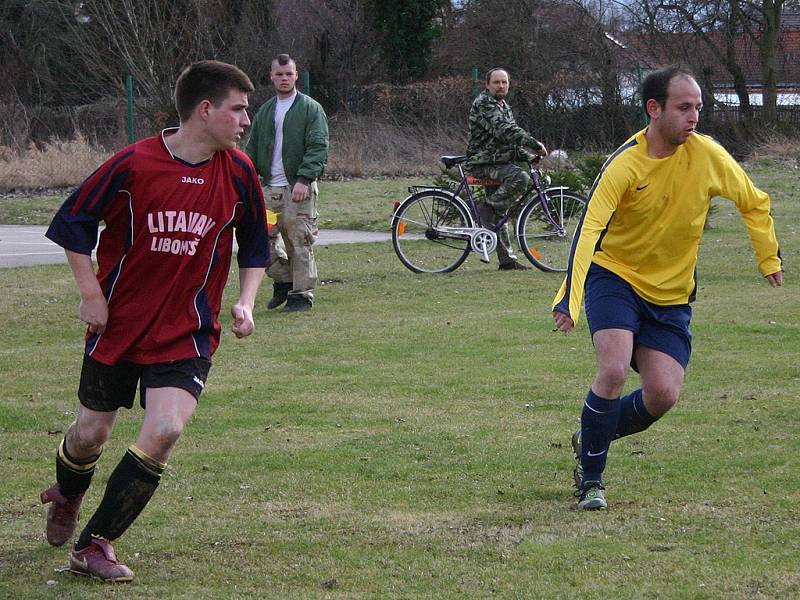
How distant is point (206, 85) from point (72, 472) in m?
1.56

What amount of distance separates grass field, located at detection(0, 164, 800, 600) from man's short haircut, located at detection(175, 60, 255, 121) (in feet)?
5.57

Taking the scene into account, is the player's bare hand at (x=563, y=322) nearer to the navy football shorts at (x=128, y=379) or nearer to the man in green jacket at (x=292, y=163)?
the navy football shorts at (x=128, y=379)

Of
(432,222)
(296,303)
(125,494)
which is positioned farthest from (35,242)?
(125,494)

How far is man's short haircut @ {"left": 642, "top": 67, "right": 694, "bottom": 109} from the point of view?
5348mm

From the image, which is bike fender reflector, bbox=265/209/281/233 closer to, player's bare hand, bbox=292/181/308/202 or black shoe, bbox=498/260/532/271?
player's bare hand, bbox=292/181/308/202

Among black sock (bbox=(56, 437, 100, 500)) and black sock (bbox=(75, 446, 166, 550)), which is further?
black sock (bbox=(56, 437, 100, 500))

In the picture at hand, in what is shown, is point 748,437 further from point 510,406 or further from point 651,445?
point 510,406

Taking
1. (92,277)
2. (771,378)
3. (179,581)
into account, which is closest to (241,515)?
(179,581)

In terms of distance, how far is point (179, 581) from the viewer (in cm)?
455

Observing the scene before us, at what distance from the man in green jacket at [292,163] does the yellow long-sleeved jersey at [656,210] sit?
18.1 feet

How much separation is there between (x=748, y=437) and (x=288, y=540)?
2722 mm

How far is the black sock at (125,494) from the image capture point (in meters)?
4.48

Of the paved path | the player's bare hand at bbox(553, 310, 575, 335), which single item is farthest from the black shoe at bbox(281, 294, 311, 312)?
the player's bare hand at bbox(553, 310, 575, 335)

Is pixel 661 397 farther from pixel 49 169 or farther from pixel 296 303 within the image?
pixel 49 169
